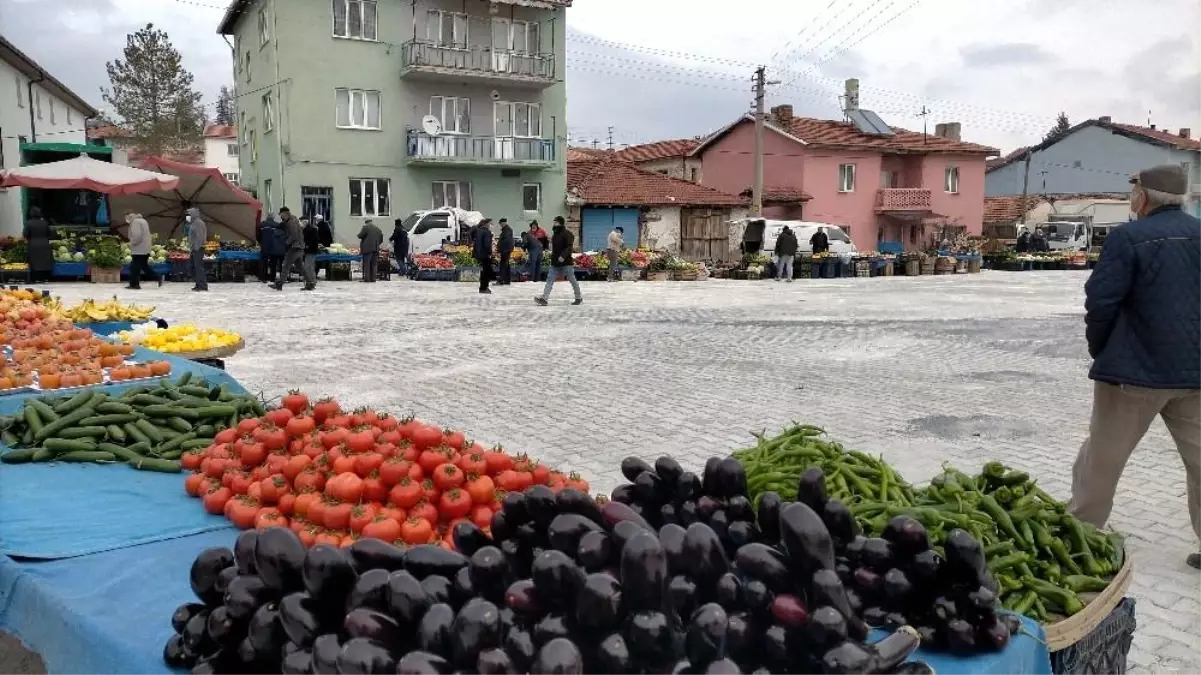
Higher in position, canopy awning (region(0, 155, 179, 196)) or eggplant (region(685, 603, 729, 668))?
canopy awning (region(0, 155, 179, 196))

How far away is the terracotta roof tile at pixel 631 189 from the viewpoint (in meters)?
39.1

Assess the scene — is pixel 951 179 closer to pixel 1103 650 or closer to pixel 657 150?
pixel 657 150

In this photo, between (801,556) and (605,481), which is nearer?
(801,556)

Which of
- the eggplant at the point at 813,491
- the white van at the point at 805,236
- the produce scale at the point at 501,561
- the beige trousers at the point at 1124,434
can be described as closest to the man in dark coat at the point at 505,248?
the white van at the point at 805,236

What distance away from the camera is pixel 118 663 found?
2385 millimetres

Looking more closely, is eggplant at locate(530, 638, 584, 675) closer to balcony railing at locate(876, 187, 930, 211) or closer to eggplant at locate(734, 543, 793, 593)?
eggplant at locate(734, 543, 793, 593)

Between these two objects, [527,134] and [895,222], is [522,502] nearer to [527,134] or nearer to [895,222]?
[527,134]

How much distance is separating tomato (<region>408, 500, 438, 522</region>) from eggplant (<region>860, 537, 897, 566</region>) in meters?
1.59

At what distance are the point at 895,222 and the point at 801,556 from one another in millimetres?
50094

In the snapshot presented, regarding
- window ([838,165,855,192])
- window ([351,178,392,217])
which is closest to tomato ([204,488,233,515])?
window ([351,178,392,217])

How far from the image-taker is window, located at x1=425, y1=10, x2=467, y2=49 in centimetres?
3541

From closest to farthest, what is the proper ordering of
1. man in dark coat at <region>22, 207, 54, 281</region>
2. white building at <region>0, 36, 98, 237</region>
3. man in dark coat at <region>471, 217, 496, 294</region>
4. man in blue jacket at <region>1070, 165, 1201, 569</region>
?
1. man in blue jacket at <region>1070, 165, 1201, 569</region>
2. man in dark coat at <region>22, 207, 54, 281</region>
3. man in dark coat at <region>471, 217, 496, 294</region>
4. white building at <region>0, 36, 98, 237</region>

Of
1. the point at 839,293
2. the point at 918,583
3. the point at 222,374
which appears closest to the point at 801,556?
the point at 918,583

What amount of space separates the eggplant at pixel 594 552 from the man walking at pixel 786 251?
27679mm
